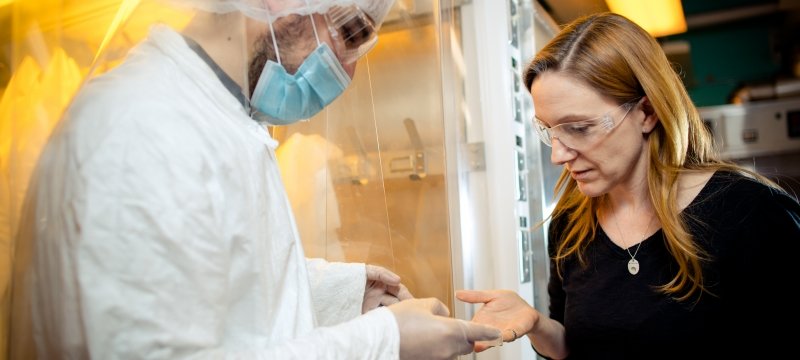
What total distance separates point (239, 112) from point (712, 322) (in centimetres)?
95

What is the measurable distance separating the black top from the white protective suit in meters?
0.61

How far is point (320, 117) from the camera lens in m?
1.10

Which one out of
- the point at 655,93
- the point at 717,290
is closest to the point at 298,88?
the point at 655,93

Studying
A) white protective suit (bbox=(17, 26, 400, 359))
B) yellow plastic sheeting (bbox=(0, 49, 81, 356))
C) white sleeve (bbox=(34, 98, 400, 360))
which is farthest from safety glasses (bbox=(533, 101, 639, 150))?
yellow plastic sheeting (bbox=(0, 49, 81, 356))

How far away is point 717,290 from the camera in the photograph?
1150mm

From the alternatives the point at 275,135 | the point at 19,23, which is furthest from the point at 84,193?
the point at 275,135

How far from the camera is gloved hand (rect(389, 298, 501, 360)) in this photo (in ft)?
2.82

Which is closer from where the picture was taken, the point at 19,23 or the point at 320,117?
the point at 19,23

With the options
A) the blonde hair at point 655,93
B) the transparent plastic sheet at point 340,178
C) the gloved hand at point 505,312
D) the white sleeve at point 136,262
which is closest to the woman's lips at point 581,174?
the blonde hair at point 655,93

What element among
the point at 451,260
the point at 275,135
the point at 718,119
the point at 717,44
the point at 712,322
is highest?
the point at 717,44

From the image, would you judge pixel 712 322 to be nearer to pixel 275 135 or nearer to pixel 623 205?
pixel 623 205

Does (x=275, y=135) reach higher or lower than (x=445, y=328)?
higher

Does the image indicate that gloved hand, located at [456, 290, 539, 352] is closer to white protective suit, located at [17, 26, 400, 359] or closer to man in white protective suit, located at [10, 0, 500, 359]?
man in white protective suit, located at [10, 0, 500, 359]

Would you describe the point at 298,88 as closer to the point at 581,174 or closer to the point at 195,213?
the point at 195,213
